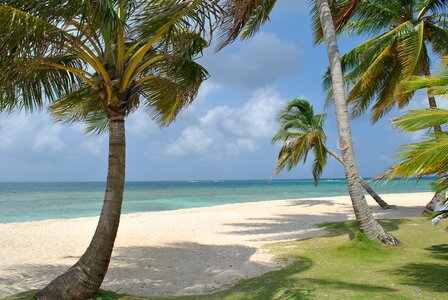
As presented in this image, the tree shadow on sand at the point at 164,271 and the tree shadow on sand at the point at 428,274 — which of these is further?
the tree shadow on sand at the point at 164,271

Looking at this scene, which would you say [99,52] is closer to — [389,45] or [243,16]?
[243,16]

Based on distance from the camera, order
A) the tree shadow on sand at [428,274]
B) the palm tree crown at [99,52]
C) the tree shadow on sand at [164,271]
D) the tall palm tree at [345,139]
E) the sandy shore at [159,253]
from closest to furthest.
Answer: the palm tree crown at [99,52]
the tree shadow on sand at [428,274]
the tree shadow on sand at [164,271]
the sandy shore at [159,253]
the tall palm tree at [345,139]

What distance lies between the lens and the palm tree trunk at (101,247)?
16.8 feet

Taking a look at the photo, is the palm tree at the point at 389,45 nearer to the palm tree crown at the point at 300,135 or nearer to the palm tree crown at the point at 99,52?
the palm tree crown at the point at 300,135

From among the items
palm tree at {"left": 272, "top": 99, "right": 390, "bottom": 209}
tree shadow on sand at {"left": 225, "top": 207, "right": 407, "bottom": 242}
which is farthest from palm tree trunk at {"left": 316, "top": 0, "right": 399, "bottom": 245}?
palm tree at {"left": 272, "top": 99, "right": 390, "bottom": 209}

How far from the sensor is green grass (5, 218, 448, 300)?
17.3 feet

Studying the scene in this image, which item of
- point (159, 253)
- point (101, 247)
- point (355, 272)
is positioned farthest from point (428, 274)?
point (159, 253)

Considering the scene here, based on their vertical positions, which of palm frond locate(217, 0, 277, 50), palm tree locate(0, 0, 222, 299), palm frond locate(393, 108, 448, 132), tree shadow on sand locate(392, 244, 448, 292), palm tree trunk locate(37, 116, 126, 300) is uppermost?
palm frond locate(217, 0, 277, 50)

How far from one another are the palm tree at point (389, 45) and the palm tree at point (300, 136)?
4395 millimetres

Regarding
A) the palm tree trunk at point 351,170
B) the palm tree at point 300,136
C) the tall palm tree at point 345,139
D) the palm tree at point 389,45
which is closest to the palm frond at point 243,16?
the tall palm tree at point 345,139

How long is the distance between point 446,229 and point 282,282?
249 inches

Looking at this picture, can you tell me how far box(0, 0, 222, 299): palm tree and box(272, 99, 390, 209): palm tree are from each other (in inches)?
473

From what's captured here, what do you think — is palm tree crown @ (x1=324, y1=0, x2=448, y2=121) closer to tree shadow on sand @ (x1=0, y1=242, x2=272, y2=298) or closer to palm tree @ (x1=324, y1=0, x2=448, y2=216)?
palm tree @ (x1=324, y1=0, x2=448, y2=216)

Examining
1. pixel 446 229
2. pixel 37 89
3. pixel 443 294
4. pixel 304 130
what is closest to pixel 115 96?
pixel 37 89
